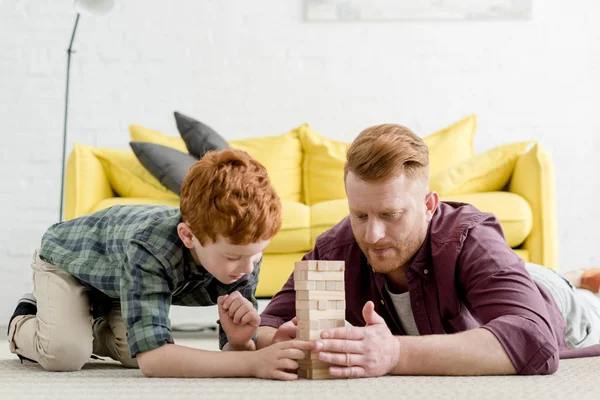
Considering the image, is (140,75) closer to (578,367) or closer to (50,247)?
(50,247)

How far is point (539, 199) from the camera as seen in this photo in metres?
3.06

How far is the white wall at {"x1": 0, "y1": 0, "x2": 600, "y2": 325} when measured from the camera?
13.5 feet

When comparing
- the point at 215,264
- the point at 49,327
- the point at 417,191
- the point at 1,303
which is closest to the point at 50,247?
the point at 49,327

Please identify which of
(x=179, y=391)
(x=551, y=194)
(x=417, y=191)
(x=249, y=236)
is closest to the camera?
(x=179, y=391)

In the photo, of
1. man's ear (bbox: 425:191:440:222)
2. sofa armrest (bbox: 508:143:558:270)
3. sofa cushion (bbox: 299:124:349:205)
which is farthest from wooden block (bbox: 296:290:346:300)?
sofa cushion (bbox: 299:124:349:205)

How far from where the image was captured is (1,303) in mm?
4012

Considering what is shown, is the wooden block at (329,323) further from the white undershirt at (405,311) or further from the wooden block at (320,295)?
the white undershirt at (405,311)

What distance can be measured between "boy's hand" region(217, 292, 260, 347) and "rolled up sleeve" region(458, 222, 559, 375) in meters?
0.42

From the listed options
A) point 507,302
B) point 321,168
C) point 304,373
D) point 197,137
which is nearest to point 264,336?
point 304,373

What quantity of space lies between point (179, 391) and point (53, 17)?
3.35 m

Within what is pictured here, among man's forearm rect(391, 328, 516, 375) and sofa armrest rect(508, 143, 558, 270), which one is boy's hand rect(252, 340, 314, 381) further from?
sofa armrest rect(508, 143, 558, 270)

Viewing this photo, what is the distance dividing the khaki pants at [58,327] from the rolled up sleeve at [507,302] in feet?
2.71

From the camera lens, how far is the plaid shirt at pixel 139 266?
142 cm

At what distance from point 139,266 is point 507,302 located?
26.5 inches
